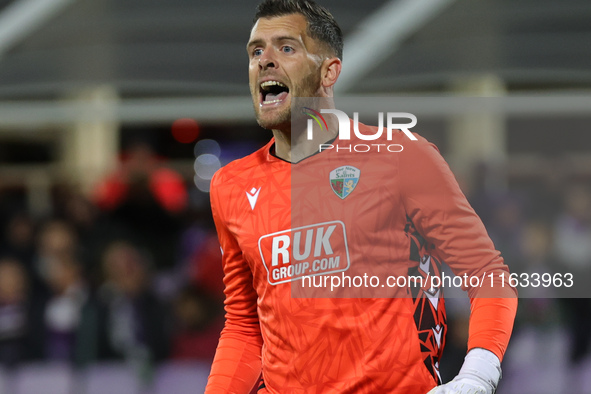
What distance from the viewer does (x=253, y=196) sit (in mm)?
2273

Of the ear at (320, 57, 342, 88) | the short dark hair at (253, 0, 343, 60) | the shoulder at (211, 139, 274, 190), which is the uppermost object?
the short dark hair at (253, 0, 343, 60)

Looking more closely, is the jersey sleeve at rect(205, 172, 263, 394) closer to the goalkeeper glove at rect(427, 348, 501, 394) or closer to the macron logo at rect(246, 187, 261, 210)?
the macron logo at rect(246, 187, 261, 210)

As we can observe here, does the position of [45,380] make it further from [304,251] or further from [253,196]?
[304,251]

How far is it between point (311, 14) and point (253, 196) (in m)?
0.53

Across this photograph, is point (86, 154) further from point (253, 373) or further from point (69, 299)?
point (253, 373)

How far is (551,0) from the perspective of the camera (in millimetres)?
6688

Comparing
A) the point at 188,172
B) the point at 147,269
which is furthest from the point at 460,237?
the point at 188,172

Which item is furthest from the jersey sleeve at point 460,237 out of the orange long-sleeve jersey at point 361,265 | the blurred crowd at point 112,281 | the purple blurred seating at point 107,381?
the purple blurred seating at point 107,381

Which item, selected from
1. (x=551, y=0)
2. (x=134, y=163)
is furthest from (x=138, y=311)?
(x=551, y=0)

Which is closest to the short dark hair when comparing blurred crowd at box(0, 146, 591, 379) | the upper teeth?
the upper teeth

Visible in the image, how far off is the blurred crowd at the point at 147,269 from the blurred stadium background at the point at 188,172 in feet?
0.04

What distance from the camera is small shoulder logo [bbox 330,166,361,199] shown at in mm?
2162

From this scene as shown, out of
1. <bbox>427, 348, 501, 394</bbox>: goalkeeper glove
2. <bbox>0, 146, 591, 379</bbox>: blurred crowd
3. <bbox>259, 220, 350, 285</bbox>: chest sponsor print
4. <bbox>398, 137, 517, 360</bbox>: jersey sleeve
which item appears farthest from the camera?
<bbox>0, 146, 591, 379</bbox>: blurred crowd

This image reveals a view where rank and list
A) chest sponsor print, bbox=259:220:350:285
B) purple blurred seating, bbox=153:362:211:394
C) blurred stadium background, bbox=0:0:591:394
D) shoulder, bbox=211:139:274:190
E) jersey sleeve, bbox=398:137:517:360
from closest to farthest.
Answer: jersey sleeve, bbox=398:137:517:360 < chest sponsor print, bbox=259:220:350:285 < shoulder, bbox=211:139:274:190 < blurred stadium background, bbox=0:0:591:394 < purple blurred seating, bbox=153:362:211:394
